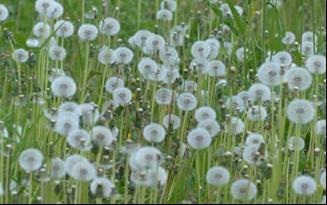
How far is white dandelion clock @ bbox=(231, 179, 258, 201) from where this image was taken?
2492 millimetres

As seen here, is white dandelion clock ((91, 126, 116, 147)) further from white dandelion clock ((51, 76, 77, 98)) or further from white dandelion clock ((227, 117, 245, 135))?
white dandelion clock ((227, 117, 245, 135))

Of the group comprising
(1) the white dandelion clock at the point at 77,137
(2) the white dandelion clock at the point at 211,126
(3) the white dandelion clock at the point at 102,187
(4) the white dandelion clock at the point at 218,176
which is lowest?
(3) the white dandelion clock at the point at 102,187

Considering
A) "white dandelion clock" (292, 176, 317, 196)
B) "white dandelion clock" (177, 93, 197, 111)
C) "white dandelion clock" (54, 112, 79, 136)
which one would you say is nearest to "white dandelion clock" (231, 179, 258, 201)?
"white dandelion clock" (292, 176, 317, 196)

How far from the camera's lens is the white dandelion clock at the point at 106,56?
11.0 feet

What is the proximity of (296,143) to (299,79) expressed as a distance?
0.18 m

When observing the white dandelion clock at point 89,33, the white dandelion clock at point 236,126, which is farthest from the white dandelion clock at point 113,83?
the white dandelion clock at point 236,126

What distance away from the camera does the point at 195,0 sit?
5449 mm

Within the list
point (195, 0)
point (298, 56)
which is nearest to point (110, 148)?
point (298, 56)

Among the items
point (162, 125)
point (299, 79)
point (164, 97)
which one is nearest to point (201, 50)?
point (164, 97)

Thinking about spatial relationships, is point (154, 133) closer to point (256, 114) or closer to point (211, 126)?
point (211, 126)

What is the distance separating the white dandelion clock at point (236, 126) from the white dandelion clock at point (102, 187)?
2.02 feet

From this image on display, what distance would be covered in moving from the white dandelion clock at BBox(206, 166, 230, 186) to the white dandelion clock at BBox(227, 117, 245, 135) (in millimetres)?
448

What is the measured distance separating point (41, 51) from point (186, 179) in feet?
2.81

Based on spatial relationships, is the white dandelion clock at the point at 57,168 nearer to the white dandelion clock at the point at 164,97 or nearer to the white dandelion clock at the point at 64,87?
the white dandelion clock at the point at 64,87
